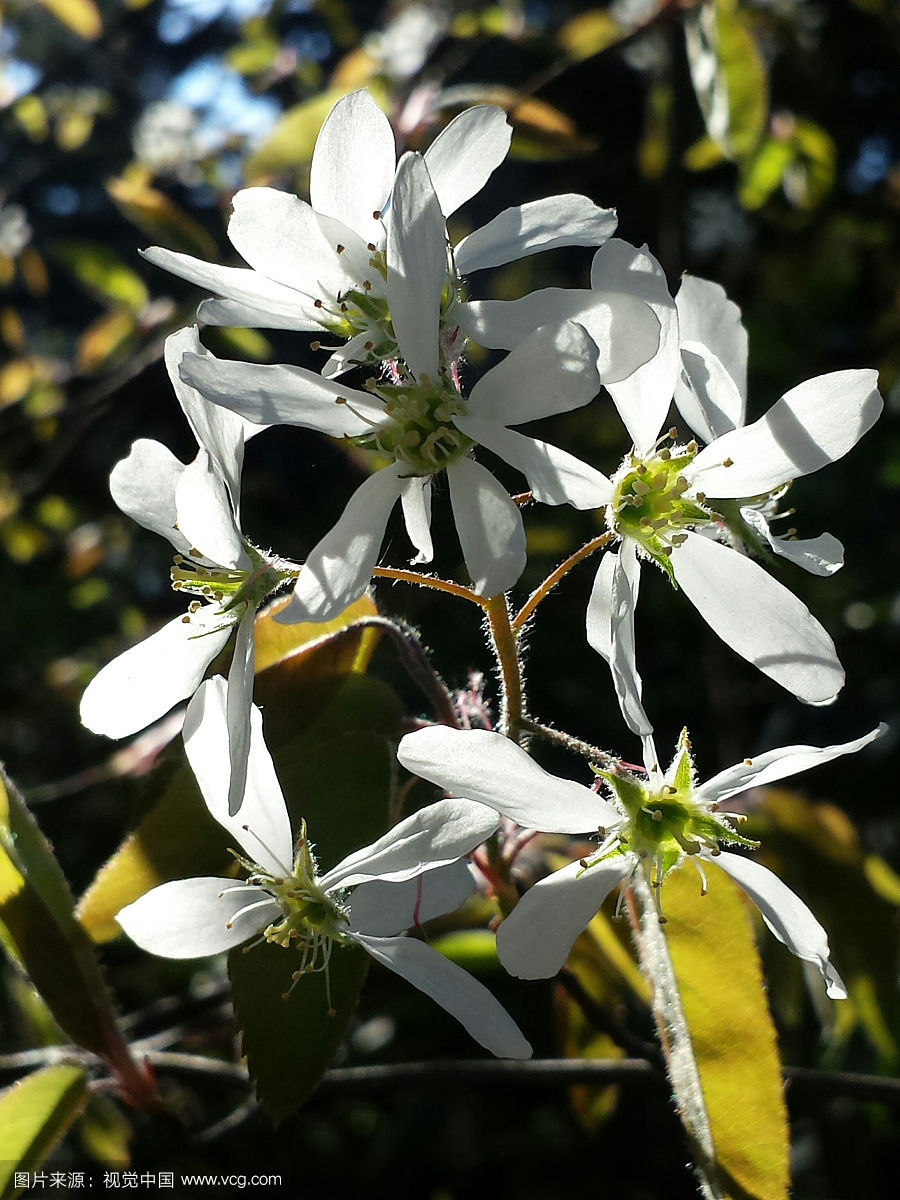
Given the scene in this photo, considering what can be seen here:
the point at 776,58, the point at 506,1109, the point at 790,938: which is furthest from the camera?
the point at 776,58

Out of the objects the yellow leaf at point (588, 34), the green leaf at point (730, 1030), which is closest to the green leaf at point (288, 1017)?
the green leaf at point (730, 1030)

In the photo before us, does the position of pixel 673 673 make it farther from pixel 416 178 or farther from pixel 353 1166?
pixel 416 178

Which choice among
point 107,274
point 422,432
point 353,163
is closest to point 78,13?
point 107,274

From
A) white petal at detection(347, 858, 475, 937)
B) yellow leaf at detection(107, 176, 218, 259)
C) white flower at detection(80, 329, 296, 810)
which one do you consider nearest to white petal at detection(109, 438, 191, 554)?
white flower at detection(80, 329, 296, 810)

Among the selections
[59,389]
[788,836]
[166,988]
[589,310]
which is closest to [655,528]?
[589,310]

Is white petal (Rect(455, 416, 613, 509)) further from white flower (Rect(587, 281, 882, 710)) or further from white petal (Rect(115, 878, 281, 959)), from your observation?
white petal (Rect(115, 878, 281, 959))

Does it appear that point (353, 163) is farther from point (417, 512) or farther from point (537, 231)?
point (417, 512)
